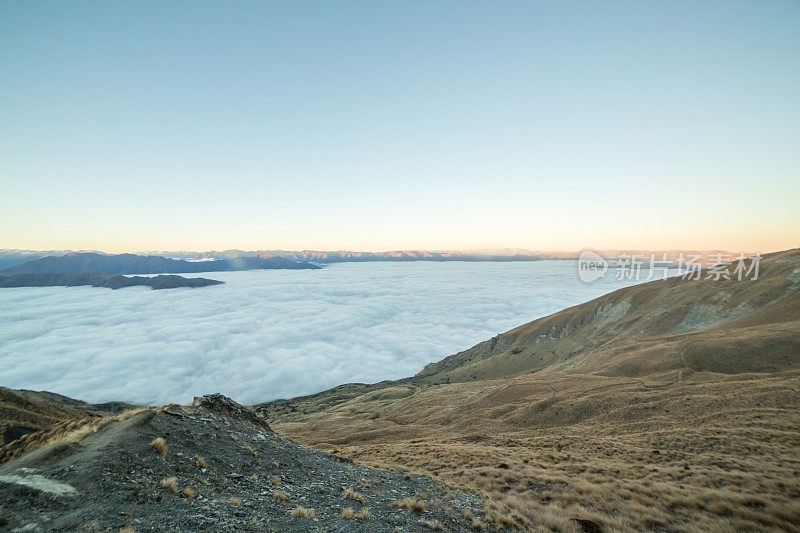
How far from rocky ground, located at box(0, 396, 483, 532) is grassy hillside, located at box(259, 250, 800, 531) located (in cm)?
389

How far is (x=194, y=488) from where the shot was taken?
31.8 feet

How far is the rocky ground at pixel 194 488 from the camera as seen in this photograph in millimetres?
7523

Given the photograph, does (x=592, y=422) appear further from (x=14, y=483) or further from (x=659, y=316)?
(x=659, y=316)

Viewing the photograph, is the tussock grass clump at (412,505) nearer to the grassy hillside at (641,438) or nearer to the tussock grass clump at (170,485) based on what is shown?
the grassy hillside at (641,438)

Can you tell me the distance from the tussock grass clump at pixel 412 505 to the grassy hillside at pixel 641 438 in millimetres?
2641

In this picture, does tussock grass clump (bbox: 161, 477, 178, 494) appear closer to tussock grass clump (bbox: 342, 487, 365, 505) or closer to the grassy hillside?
tussock grass clump (bbox: 342, 487, 365, 505)

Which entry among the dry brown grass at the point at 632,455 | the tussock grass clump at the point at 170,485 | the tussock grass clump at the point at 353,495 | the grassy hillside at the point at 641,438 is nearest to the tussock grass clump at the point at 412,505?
the tussock grass clump at the point at 353,495

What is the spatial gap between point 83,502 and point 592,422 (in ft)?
103

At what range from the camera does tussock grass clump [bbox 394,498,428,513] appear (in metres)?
11.0

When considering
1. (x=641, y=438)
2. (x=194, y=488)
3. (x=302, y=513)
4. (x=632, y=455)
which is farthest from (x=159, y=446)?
(x=641, y=438)

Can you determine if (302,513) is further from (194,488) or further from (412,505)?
(412,505)

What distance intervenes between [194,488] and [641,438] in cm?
2512

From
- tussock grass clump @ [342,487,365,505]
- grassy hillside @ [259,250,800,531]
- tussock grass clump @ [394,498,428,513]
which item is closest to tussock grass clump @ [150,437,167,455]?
tussock grass clump @ [342,487,365,505]

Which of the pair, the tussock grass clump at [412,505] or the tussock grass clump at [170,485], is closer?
the tussock grass clump at [170,485]
